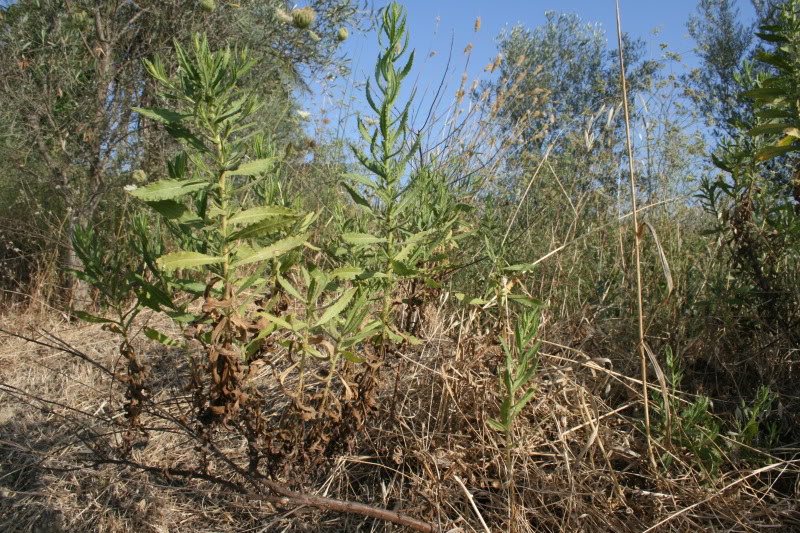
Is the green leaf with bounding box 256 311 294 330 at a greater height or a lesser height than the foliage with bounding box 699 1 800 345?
lesser

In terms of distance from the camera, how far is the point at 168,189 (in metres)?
1.36

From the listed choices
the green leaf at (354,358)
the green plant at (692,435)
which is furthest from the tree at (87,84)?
the green plant at (692,435)

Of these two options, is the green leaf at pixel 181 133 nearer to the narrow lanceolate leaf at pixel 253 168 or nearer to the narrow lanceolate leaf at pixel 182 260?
the narrow lanceolate leaf at pixel 253 168

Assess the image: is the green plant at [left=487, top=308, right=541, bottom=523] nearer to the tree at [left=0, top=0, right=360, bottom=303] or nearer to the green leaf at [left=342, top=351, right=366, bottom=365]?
the green leaf at [left=342, top=351, right=366, bottom=365]

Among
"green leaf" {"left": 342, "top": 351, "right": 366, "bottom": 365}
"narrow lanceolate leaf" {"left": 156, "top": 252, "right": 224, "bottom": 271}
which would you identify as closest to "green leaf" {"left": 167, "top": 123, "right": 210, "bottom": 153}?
"narrow lanceolate leaf" {"left": 156, "top": 252, "right": 224, "bottom": 271}

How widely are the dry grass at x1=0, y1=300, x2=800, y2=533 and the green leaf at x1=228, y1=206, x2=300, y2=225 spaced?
2.53 feet

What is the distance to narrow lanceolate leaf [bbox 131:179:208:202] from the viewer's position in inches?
52.1

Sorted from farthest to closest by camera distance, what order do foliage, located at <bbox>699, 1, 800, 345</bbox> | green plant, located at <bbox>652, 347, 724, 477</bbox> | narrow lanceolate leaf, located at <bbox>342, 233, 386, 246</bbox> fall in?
foliage, located at <bbox>699, 1, 800, 345</bbox> → green plant, located at <bbox>652, 347, 724, 477</bbox> → narrow lanceolate leaf, located at <bbox>342, 233, 386, 246</bbox>

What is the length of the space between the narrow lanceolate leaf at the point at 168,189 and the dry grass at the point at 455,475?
0.81m

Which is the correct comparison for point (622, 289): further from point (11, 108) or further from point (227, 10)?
point (11, 108)

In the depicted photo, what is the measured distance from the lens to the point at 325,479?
2084mm

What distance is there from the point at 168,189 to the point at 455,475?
46.6 inches

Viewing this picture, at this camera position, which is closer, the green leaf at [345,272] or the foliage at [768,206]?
the green leaf at [345,272]

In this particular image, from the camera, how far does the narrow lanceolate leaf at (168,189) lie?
1.32 m
